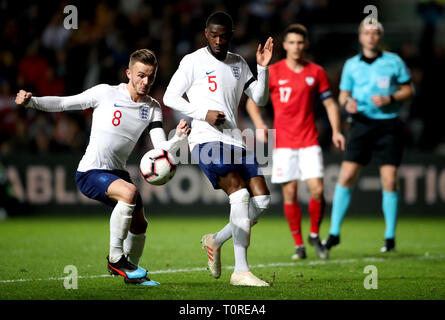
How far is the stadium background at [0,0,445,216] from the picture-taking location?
507 inches

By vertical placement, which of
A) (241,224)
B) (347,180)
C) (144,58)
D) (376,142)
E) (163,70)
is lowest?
(241,224)

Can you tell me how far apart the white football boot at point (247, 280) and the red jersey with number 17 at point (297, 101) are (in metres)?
2.71

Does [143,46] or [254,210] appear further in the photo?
[143,46]

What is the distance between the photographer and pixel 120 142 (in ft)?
20.0

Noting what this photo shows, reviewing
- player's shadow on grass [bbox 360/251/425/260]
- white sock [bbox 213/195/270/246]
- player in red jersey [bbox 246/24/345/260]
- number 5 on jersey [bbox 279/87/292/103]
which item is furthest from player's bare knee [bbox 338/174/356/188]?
white sock [bbox 213/195/270/246]

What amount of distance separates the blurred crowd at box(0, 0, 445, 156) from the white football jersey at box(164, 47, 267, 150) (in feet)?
23.5

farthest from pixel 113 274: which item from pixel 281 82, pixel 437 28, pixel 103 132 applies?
pixel 437 28

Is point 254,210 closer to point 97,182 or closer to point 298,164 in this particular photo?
point 97,182

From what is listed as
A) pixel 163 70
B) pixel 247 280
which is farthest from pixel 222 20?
pixel 163 70

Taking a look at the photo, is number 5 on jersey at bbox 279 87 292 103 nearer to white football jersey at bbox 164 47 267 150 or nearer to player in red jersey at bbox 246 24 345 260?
player in red jersey at bbox 246 24 345 260

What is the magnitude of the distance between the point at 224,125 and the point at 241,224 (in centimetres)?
81

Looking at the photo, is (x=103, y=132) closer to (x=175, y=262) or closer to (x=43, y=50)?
(x=175, y=262)

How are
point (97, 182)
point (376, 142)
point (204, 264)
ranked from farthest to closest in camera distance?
point (376, 142) → point (204, 264) → point (97, 182)

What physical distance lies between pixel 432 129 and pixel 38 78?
7306mm
